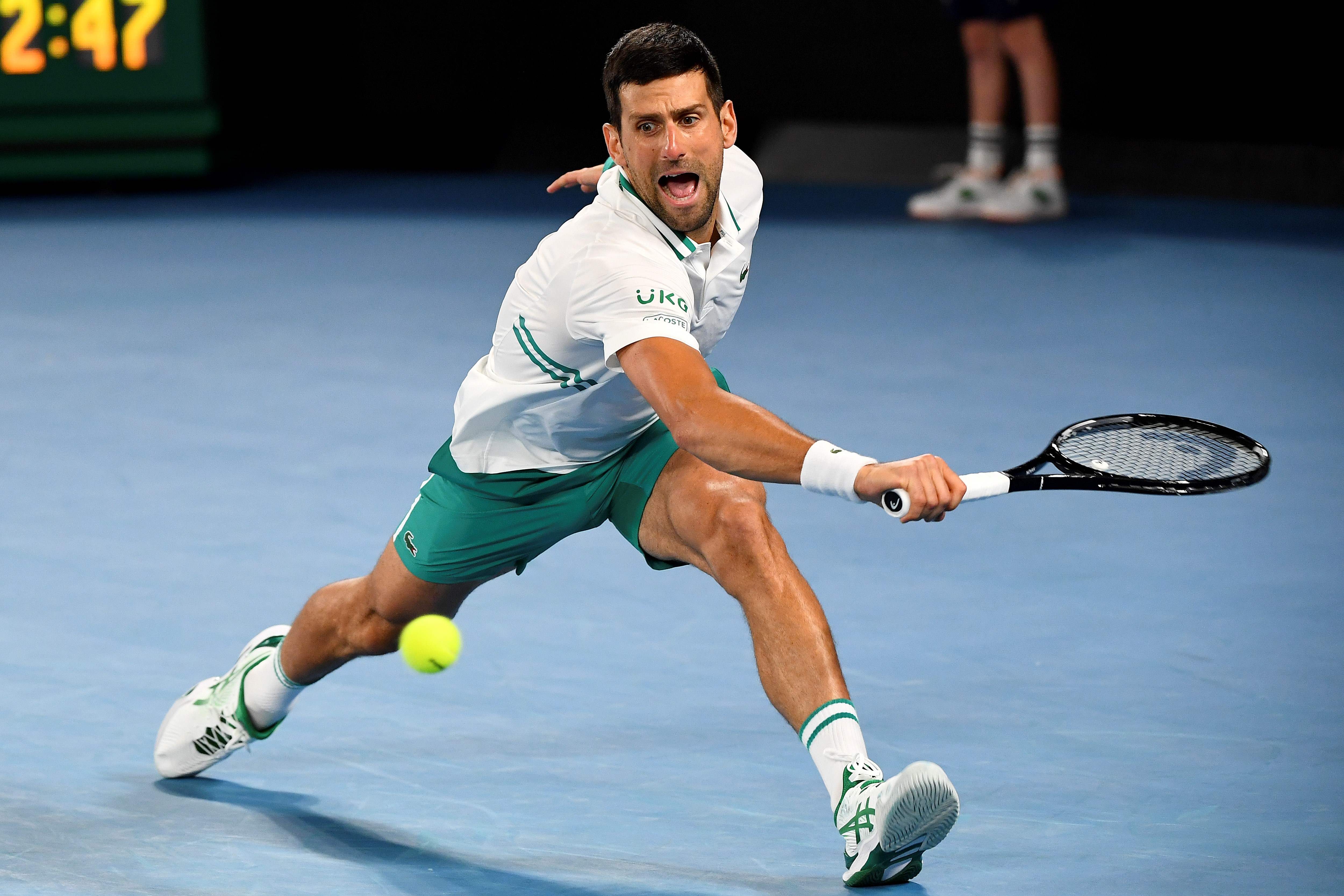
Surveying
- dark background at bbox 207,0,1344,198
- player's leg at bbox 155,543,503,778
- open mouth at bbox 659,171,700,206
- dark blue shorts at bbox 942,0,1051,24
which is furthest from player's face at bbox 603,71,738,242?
dark background at bbox 207,0,1344,198

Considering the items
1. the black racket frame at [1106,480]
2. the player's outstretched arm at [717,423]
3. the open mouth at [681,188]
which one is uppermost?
the open mouth at [681,188]

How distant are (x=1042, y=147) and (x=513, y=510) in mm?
6847

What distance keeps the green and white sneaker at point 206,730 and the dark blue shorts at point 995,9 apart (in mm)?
6738

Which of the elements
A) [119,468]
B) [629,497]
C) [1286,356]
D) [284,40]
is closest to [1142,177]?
[1286,356]

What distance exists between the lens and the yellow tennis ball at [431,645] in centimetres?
319

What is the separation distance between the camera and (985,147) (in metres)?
9.77

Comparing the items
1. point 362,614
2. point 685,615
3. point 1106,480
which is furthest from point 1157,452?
point 362,614

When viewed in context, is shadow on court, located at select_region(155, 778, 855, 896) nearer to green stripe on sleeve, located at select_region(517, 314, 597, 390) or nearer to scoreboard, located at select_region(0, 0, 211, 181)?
green stripe on sleeve, located at select_region(517, 314, 597, 390)

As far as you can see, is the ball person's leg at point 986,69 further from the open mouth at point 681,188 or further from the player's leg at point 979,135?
the open mouth at point 681,188

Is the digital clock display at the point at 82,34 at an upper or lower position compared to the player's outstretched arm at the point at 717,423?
lower

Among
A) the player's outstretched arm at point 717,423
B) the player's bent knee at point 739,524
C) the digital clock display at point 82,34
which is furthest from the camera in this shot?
the digital clock display at point 82,34

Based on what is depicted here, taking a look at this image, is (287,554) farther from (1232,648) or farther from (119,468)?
(1232,648)

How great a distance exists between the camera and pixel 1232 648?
4.18 meters

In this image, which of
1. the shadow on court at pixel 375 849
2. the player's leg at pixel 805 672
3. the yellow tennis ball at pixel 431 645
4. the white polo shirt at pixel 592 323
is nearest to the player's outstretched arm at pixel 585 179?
the white polo shirt at pixel 592 323
